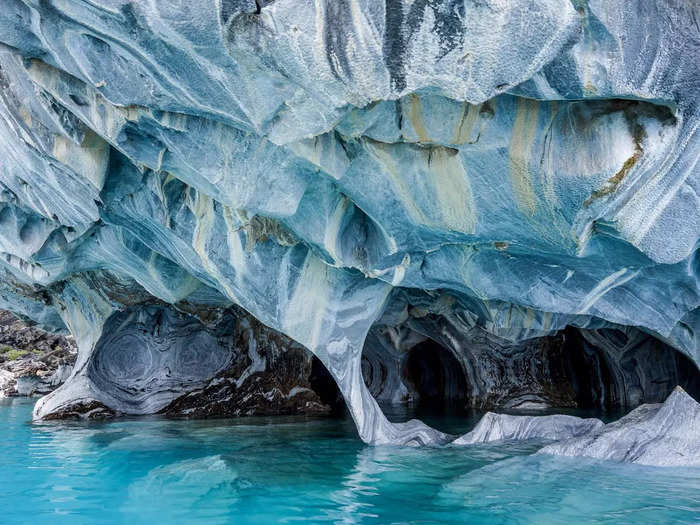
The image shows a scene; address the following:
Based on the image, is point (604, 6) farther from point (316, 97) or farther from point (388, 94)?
point (316, 97)

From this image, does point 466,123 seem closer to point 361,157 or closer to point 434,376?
point 361,157

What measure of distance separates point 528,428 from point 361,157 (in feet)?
15.8

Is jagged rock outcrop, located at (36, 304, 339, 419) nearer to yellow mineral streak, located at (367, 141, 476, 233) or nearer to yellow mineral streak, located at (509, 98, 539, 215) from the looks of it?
yellow mineral streak, located at (367, 141, 476, 233)

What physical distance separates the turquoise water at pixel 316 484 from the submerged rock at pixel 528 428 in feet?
2.03

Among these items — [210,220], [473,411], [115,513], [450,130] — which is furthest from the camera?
[473,411]

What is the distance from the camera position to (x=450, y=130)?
5.26 metres

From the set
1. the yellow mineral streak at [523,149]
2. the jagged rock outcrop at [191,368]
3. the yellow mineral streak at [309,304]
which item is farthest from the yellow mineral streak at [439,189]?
the jagged rock outcrop at [191,368]

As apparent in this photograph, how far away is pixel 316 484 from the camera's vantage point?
568 cm

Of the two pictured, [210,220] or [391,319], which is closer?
[210,220]

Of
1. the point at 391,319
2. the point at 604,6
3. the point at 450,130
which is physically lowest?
the point at 391,319

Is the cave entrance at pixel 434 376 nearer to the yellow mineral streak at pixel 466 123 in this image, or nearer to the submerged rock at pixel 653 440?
the submerged rock at pixel 653 440

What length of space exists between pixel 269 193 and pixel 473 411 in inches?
351

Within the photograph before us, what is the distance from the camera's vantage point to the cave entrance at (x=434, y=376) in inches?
621

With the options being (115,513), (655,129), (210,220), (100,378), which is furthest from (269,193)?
(100,378)
